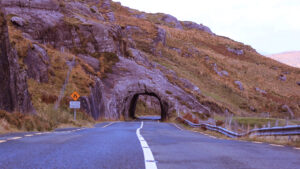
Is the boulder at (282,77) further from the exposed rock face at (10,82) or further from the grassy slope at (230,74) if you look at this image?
the exposed rock face at (10,82)

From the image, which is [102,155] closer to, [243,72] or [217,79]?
[217,79]

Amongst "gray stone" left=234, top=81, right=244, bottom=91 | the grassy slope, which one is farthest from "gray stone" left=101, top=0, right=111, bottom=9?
"gray stone" left=234, top=81, right=244, bottom=91

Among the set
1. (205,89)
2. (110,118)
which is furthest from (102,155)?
(205,89)

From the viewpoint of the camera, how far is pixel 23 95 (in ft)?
69.8

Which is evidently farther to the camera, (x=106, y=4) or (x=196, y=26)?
(x=196, y=26)

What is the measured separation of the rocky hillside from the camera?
32.8 m

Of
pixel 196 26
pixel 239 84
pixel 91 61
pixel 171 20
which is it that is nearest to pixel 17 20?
pixel 91 61

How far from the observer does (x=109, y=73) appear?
54.2 m

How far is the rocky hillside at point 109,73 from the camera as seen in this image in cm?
3278

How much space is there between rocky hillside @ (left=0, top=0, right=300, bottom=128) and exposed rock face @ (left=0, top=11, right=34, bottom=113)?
0.06 metres

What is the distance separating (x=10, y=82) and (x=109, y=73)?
34467 mm

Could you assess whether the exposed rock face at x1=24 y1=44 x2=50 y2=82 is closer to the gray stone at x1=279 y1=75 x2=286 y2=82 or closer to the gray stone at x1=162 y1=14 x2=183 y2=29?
the gray stone at x1=279 y1=75 x2=286 y2=82

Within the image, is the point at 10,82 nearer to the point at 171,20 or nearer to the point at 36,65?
the point at 36,65

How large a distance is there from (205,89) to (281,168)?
67268mm
